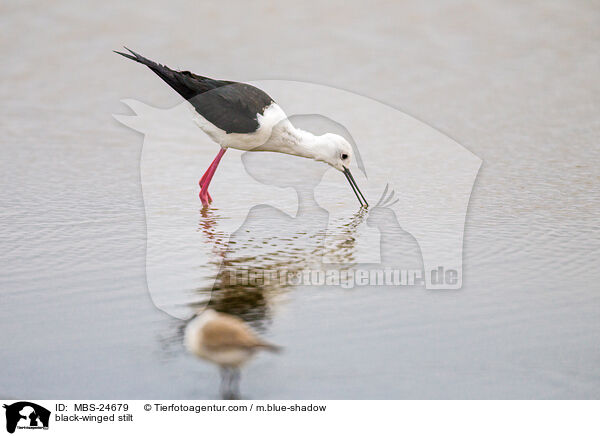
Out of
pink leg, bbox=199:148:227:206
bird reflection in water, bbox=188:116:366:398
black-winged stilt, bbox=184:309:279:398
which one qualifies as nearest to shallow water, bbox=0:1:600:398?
bird reflection in water, bbox=188:116:366:398

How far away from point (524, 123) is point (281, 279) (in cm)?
378

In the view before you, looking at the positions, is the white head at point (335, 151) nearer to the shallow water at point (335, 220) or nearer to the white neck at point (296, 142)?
the white neck at point (296, 142)

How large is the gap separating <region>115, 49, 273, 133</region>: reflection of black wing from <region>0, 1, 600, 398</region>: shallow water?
0.49 metres

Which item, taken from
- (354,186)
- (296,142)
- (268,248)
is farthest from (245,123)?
(268,248)

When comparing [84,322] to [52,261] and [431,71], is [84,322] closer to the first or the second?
[52,261]

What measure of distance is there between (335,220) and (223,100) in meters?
1.07

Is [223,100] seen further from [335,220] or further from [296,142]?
[335,220]

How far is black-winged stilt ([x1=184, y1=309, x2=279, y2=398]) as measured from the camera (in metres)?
2.55

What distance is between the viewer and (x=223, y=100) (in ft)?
17.3

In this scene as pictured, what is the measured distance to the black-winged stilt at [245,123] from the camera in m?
5.27

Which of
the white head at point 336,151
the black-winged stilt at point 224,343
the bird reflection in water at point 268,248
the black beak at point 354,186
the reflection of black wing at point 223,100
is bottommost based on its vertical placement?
the black-winged stilt at point 224,343
